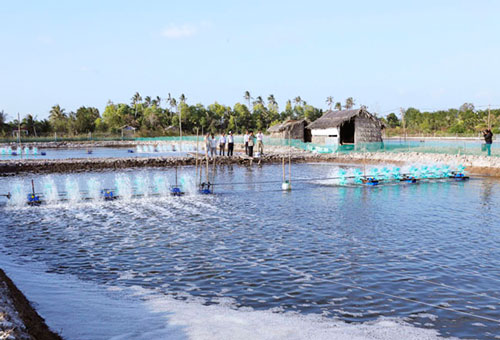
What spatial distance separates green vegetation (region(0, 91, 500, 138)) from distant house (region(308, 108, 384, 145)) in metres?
36.5

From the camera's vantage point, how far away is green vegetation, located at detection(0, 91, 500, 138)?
87188mm

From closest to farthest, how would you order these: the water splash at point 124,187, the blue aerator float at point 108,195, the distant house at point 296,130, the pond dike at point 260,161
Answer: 1. the blue aerator float at point 108,195
2. the water splash at point 124,187
3. the pond dike at point 260,161
4. the distant house at point 296,130

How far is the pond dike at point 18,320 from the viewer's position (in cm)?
496

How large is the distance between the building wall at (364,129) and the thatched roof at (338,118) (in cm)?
41

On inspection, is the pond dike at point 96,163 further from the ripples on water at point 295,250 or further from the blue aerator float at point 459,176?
the blue aerator float at point 459,176

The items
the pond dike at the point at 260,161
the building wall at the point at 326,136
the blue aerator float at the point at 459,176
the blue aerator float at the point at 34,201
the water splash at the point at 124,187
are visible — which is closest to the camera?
the blue aerator float at the point at 34,201

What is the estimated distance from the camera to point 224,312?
25.3 ft

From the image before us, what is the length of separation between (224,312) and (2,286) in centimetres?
354

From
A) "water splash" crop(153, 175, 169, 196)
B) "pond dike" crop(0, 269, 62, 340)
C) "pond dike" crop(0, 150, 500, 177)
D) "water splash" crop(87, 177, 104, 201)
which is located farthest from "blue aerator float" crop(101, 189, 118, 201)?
"pond dike" crop(0, 269, 62, 340)

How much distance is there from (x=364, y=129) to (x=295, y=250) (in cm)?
3488

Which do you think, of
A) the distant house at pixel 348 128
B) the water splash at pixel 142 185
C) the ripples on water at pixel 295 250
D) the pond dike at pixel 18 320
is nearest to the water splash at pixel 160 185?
the water splash at pixel 142 185

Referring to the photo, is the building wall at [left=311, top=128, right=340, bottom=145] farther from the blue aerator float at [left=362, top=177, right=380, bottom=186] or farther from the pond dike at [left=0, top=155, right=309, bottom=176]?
the blue aerator float at [left=362, top=177, right=380, bottom=186]

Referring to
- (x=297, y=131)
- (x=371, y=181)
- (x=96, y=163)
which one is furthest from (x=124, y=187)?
(x=297, y=131)

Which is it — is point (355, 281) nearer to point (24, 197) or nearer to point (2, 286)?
point (2, 286)
